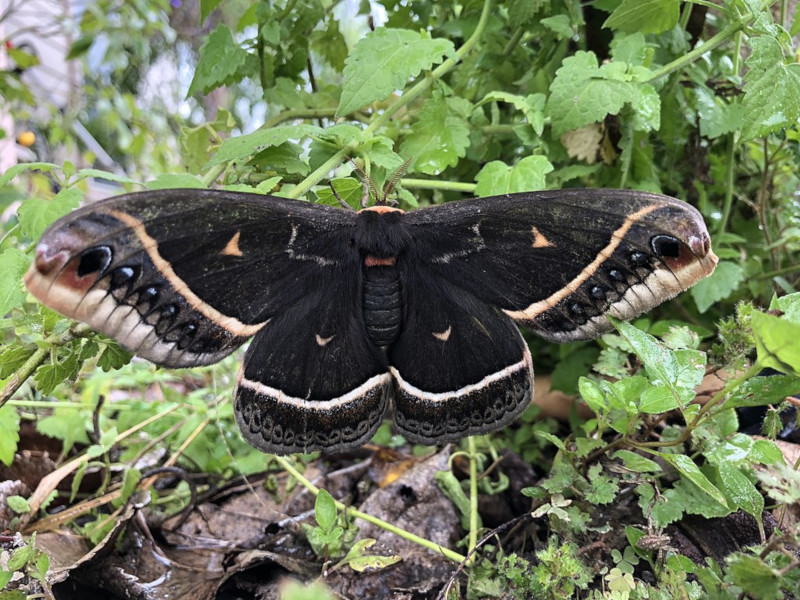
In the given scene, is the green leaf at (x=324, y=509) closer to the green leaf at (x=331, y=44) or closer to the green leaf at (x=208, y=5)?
the green leaf at (x=208, y=5)

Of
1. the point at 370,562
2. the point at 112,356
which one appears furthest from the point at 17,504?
the point at 370,562

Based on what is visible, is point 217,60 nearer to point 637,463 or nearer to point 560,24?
point 560,24

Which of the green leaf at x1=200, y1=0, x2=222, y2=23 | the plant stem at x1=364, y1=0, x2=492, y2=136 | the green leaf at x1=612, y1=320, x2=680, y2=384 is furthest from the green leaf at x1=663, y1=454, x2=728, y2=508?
the green leaf at x1=200, y1=0, x2=222, y2=23

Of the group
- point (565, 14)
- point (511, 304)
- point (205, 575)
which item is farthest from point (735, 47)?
point (205, 575)

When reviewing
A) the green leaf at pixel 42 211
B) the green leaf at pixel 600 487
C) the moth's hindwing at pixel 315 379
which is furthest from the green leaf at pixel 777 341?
the green leaf at pixel 42 211

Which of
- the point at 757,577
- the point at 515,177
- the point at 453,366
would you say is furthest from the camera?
the point at 515,177

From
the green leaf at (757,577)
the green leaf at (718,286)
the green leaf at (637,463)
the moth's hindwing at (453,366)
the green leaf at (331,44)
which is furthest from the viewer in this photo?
the green leaf at (331,44)
